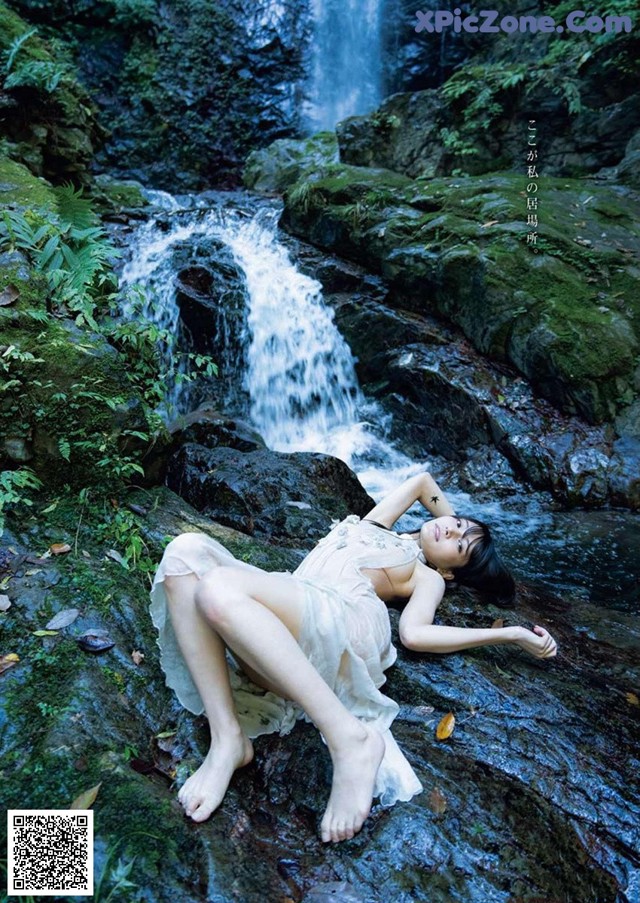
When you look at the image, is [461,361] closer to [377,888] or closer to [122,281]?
[122,281]

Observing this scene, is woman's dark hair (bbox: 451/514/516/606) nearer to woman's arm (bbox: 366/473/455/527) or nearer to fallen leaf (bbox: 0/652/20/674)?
woman's arm (bbox: 366/473/455/527)

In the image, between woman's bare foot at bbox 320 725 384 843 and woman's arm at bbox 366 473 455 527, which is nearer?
woman's bare foot at bbox 320 725 384 843

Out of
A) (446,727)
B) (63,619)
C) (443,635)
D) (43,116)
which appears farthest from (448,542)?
(43,116)

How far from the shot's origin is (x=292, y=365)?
7.93 metres

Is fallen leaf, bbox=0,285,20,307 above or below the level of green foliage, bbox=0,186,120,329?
below

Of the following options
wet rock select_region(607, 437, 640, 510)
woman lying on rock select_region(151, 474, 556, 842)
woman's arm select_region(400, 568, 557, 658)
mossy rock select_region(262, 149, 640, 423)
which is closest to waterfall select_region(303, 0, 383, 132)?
mossy rock select_region(262, 149, 640, 423)

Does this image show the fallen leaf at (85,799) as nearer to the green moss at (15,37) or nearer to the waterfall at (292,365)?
the waterfall at (292,365)

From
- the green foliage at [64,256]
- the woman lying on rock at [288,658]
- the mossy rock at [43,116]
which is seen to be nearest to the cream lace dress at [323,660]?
the woman lying on rock at [288,658]

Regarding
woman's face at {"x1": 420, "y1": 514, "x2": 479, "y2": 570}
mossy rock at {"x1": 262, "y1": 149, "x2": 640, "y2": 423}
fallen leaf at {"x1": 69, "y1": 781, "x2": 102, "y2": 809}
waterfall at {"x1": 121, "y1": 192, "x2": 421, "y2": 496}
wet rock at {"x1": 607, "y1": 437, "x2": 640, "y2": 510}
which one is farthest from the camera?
waterfall at {"x1": 121, "y1": 192, "x2": 421, "y2": 496}

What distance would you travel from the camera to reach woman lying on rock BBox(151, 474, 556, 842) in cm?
188

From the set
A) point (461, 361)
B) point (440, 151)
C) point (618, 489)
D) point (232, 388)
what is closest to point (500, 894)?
point (618, 489)

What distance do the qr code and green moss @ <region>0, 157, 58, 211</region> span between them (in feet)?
15.9

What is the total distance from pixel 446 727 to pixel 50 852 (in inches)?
59.5

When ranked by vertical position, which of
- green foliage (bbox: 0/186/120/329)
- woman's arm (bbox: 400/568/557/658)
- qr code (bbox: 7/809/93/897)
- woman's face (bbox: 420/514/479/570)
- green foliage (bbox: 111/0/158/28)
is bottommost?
woman's arm (bbox: 400/568/557/658)
